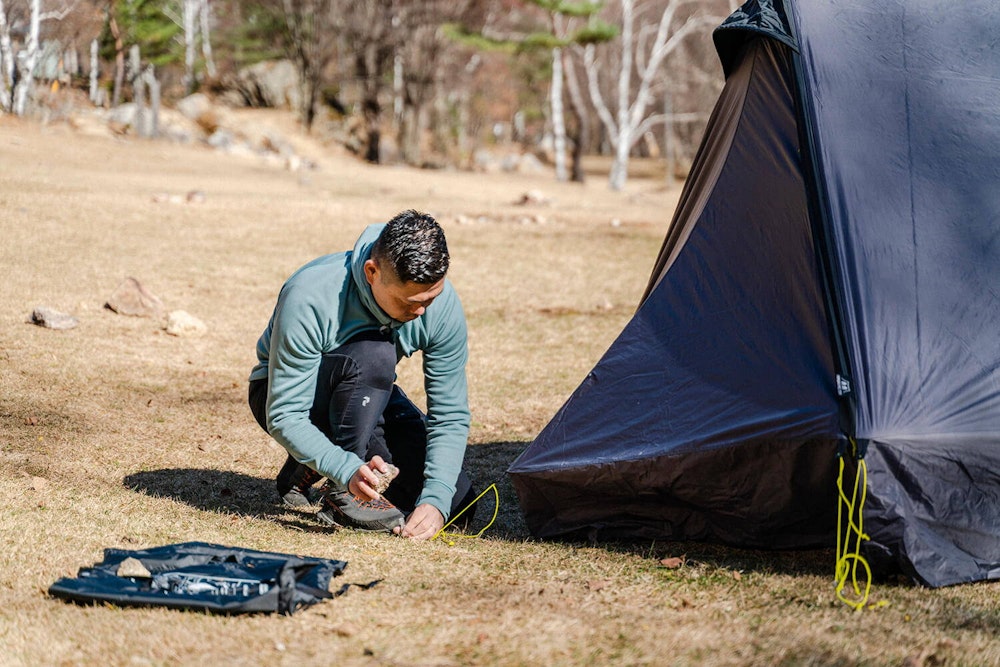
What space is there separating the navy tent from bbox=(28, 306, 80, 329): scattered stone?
4932mm

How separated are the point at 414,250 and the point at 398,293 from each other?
198mm

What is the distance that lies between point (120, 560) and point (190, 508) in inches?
37.6

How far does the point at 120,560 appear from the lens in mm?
3352

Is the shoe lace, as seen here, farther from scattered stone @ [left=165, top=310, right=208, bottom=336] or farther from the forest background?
the forest background

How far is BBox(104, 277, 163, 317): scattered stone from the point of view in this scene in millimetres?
8484

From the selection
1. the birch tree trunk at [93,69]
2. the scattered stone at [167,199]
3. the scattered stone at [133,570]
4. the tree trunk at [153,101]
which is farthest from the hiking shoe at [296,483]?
the tree trunk at [153,101]

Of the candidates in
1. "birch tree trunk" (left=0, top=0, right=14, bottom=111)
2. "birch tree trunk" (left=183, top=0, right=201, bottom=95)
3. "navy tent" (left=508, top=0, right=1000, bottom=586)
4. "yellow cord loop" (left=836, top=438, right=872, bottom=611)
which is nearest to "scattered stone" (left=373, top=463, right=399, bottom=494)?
"navy tent" (left=508, top=0, right=1000, bottom=586)

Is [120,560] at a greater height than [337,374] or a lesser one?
lesser

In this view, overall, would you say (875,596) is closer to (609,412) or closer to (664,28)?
(609,412)

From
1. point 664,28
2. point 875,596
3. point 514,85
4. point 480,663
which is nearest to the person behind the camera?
point 480,663

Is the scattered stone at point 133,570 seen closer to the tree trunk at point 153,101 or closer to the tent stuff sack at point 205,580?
the tent stuff sack at point 205,580

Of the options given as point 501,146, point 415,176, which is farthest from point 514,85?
point 415,176

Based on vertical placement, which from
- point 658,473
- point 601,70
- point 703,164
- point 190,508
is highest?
point 601,70

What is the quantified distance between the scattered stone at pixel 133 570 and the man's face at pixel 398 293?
115 cm
